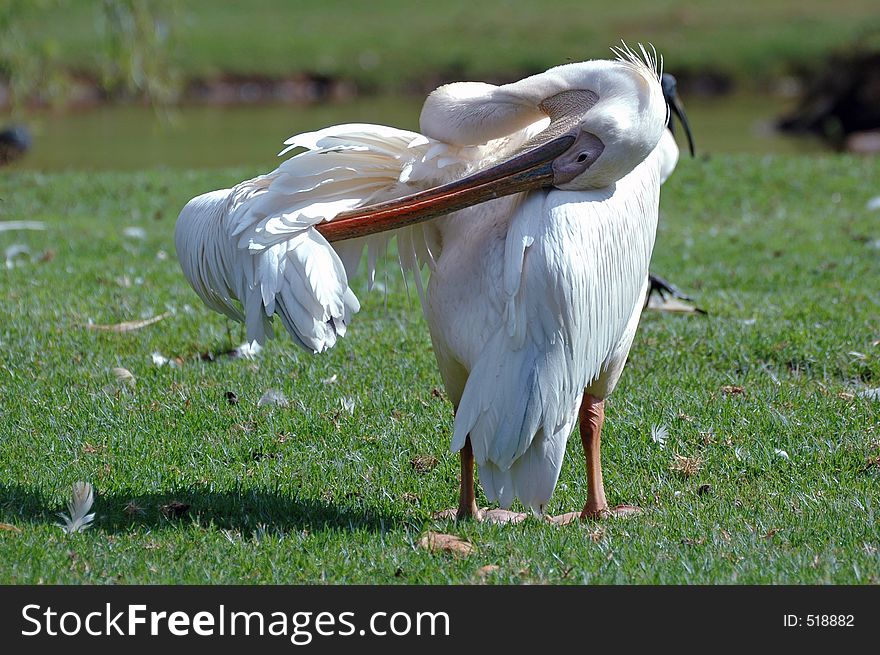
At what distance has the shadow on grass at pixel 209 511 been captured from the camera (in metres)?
3.94

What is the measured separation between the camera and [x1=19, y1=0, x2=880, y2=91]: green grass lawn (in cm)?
2641

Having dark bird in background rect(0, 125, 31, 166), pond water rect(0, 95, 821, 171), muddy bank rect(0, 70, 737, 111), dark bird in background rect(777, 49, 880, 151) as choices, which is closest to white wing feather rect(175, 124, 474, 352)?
pond water rect(0, 95, 821, 171)

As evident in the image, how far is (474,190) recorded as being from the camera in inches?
148

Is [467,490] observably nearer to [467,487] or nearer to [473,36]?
[467,487]

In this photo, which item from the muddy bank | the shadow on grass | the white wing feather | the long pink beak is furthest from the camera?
the muddy bank

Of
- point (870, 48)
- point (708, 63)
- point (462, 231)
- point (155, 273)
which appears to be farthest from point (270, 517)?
point (708, 63)

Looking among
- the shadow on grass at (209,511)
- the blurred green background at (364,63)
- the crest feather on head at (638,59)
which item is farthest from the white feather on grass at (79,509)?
the blurred green background at (364,63)

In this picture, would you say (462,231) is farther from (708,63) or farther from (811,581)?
(708,63)

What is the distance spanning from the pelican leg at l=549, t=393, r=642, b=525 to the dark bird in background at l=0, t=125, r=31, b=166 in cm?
1325

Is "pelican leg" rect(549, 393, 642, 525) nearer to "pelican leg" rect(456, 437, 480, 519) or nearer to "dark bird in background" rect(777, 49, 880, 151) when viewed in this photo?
"pelican leg" rect(456, 437, 480, 519)

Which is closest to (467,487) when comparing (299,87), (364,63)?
(299,87)

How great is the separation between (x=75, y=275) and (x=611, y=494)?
425cm

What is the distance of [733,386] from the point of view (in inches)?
211

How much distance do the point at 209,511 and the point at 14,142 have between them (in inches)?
548
